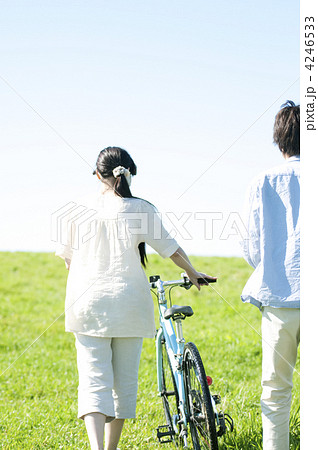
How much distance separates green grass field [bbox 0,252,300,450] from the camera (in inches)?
158

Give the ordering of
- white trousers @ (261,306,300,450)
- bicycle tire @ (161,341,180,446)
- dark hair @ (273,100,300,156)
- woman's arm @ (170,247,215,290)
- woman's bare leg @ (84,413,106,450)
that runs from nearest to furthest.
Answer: white trousers @ (261,306,300,450) → dark hair @ (273,100,300,156) → woman's bare leg @ (84,413,106,450) → woman's arm @ (170,247,215,290) → bicycle tire @ (161,341,180,446)

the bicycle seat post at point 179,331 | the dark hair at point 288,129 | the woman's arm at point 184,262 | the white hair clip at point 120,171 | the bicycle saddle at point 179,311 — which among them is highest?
the dark hair at point 288,129

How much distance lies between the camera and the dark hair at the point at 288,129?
296 centimetres

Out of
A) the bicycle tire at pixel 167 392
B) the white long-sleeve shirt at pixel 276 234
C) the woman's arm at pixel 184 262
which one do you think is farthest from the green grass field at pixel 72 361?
the white long-sleeve shirt at pixel 276 234

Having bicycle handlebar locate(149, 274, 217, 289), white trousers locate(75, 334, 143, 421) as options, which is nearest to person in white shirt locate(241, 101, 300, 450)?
bicycle handlebar locate(149, 274, 217, 289)

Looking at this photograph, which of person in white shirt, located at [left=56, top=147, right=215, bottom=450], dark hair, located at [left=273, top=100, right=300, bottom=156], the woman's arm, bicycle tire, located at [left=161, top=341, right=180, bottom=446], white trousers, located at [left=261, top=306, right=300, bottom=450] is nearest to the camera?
white trousers, located at [left=261, top=306, right=300, bottom=450]

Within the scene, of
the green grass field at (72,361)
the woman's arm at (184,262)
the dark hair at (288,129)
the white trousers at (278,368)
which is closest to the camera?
the white trousers at (278,368)

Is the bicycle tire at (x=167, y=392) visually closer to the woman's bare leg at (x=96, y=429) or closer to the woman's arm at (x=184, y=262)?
the woman's bare leg at (x=96, y=429)

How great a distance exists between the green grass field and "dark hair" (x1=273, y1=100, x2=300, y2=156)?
1.89m

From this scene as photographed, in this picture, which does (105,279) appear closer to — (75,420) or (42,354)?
(75,420)

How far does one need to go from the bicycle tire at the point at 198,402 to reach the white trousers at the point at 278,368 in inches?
12.7

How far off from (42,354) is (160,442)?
3807 millimetres

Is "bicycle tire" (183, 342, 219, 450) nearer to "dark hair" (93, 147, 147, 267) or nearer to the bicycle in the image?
the bicycle

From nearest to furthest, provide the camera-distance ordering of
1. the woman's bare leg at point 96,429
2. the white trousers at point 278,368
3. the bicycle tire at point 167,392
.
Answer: the white trousers at point 278,368
the woman's bare leg at point 96,429
the bicycle tire at point 167,392
